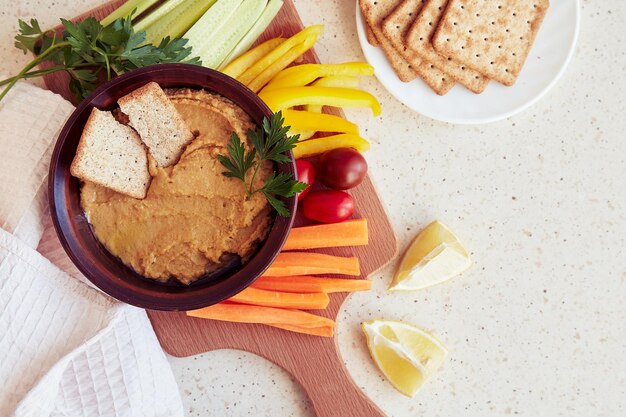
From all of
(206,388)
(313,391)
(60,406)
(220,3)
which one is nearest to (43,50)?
(220,3)

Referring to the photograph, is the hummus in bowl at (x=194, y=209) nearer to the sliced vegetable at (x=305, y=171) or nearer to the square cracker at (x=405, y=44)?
the sliced vegetable at (x=305, y=171)

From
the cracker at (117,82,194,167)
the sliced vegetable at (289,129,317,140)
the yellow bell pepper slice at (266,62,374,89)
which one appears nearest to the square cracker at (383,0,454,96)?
the yellow bell pepper slice at (266,62,374,89)

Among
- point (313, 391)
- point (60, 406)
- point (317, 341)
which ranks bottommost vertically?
point (313, 391)

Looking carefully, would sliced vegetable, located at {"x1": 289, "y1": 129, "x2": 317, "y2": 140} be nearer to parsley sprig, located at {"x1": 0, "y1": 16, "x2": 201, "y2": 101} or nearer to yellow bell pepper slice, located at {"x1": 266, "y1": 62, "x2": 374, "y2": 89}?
yellow bell pepper slice, located at {"x1": 266, "y1": 62, "x2": 374, "y2": 89}

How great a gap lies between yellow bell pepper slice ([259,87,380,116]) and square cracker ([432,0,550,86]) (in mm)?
282

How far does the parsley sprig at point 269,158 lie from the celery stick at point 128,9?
0.55 metres

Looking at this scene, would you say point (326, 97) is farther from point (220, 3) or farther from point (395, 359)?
point (395, 359)

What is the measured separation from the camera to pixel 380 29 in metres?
1.96

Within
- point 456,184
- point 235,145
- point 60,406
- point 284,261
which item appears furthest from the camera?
point 456,184

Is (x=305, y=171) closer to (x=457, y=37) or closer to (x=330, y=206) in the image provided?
(x=330, y=206)

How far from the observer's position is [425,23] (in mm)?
1973

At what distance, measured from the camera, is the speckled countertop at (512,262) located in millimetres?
2100

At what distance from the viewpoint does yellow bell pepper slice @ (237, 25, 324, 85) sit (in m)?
1.92

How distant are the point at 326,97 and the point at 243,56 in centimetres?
29
